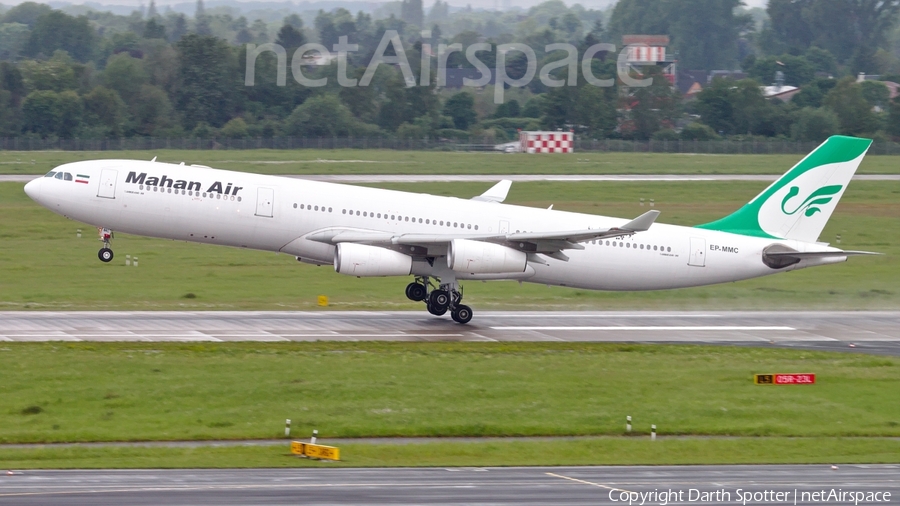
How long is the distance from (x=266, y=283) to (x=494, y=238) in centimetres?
1529

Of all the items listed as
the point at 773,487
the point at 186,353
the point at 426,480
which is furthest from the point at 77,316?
the point at 773,487

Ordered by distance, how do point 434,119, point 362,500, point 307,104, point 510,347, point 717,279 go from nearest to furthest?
point 362,500 < point 510,347 < point 717,279 < point 307,104 < point 434,119

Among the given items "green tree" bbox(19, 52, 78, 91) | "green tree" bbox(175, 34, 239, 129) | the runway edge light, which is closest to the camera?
the runway edge light

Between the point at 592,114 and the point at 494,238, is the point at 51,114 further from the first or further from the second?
the point at 494,238

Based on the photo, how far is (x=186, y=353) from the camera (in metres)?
34.3

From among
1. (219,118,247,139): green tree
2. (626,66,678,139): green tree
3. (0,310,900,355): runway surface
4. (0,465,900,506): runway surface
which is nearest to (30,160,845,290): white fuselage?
(0,310,900,355): runway surface

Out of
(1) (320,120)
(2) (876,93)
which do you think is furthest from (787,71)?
(1) (320,120)

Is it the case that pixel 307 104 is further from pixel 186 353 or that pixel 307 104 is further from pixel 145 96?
pixel 186 353

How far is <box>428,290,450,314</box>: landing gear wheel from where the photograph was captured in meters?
41.7

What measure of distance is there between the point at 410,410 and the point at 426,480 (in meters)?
7.27

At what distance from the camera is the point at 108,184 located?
131 feet

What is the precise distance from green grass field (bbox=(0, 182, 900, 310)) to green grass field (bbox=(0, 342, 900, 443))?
34.8 ft

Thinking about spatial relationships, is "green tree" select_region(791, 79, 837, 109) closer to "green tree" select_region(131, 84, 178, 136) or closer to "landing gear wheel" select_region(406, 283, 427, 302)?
"green tree" select_region(131, 84, 178, 136)

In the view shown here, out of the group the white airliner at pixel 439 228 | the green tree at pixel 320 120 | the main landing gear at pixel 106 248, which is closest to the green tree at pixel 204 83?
the green tree at pixel 320 120
